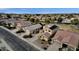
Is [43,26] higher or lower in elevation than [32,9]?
lower

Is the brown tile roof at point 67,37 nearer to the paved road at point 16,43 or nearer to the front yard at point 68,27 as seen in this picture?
the front yard at point 68,27

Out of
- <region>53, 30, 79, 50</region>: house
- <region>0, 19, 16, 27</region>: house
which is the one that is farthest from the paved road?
<region>53, 30, 79, 50</region>: house

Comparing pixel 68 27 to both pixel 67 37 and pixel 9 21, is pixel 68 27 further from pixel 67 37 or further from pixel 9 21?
pixel 9 21

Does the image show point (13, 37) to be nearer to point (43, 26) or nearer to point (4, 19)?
point (4, 19)

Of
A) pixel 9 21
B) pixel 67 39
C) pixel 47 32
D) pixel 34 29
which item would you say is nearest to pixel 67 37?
pixel 67 39

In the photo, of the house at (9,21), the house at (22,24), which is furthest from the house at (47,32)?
the house at (9,21)

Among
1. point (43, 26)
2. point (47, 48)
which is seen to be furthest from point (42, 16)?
point (47, 48)
